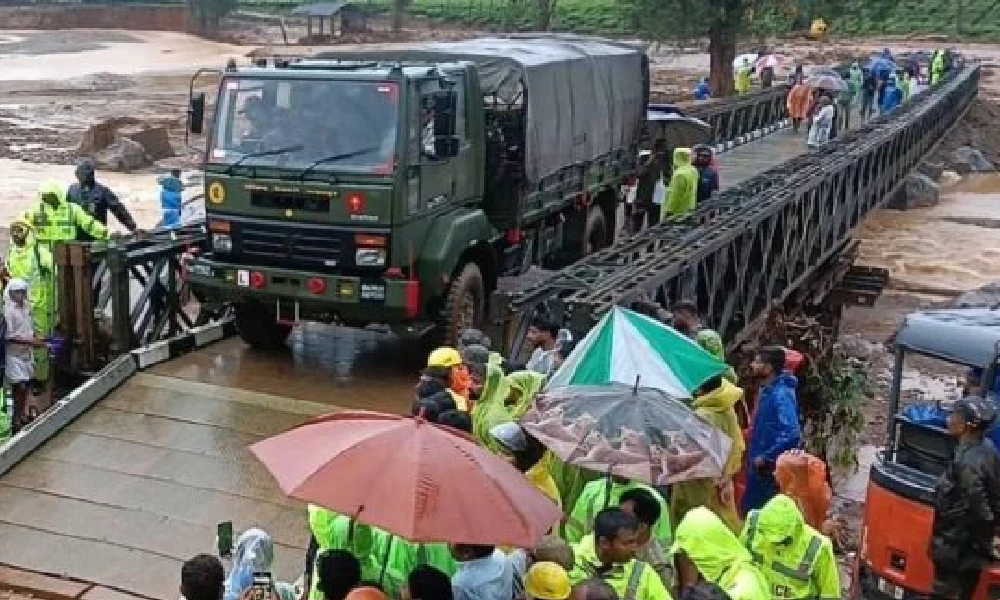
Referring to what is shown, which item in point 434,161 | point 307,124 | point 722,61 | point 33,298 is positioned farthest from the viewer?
point 722,61

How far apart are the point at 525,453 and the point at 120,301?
468 centimetres

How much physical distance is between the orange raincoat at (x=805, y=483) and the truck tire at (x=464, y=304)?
4.16 metres

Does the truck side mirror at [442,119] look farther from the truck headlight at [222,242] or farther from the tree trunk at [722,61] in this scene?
the tree trunk at [722,61]

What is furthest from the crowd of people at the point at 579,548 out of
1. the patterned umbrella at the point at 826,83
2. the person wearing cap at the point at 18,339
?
the patterned umbrella at the point at 826,83

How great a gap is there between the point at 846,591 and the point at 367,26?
65.5 metres

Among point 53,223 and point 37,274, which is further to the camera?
point 53,223

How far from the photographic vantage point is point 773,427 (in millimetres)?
6414

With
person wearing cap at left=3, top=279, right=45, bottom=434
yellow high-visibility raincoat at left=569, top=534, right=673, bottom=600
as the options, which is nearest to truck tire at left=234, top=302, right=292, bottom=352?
person wearing cap at left=3, top=279, right=45, bottom=434

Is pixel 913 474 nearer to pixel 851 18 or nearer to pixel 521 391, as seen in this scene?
pixel 521 391

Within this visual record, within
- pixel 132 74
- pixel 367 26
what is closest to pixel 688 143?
pixel 132 74

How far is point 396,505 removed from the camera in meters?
3.99

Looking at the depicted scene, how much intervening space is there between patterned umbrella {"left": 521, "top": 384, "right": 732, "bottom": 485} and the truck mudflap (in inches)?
140

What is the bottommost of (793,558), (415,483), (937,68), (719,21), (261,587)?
(261,587)

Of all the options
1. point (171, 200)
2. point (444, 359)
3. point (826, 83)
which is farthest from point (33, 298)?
point (826, 83)
